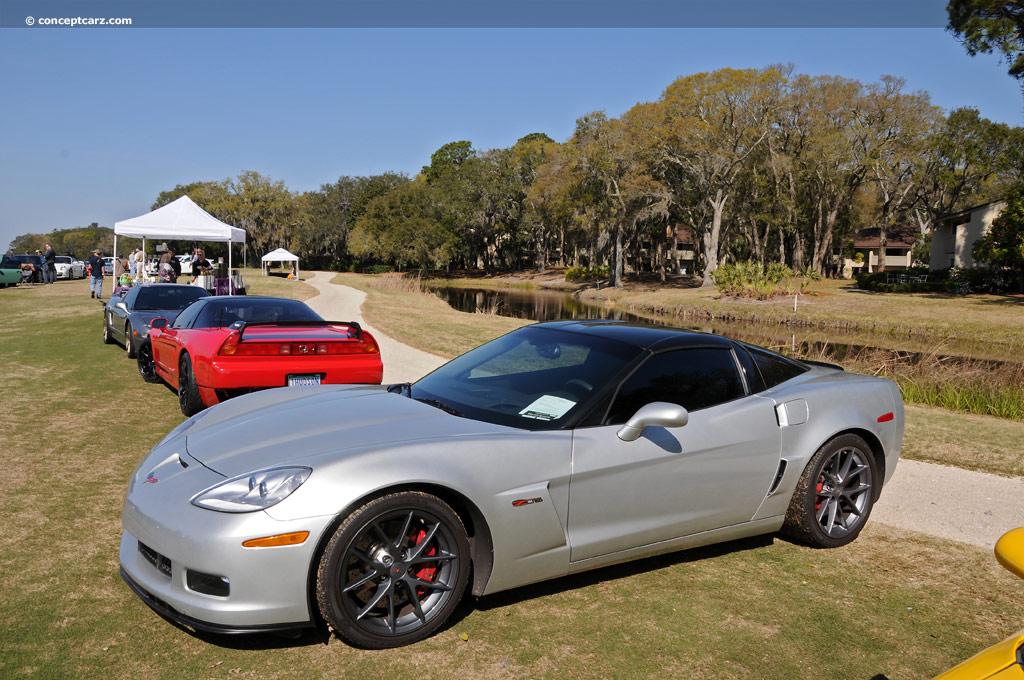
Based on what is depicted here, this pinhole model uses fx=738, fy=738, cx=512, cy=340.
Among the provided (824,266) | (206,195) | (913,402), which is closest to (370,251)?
(206,195)

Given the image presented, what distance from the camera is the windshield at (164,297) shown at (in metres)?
11.9

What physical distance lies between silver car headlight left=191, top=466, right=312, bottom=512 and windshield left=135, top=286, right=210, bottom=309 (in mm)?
→ 9808

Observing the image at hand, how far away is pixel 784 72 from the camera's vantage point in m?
49.2

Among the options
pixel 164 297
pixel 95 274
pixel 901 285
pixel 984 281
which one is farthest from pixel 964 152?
pixel 164 297

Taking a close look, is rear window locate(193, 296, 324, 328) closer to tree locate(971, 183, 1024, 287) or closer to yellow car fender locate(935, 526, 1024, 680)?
yellow car fender locate(935, 526, 1024, 680)

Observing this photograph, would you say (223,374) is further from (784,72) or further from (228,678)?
(784,72)

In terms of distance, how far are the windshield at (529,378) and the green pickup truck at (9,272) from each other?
36.1 metres

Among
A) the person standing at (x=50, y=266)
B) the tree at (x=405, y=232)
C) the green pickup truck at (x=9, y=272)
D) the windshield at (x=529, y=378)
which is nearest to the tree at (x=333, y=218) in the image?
the tree at (x=405, y=232)

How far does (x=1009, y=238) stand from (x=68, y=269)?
51.6 meters

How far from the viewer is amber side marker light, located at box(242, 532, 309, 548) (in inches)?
119

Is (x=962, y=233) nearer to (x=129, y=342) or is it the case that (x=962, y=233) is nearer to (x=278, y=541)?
(x=129, y=342)

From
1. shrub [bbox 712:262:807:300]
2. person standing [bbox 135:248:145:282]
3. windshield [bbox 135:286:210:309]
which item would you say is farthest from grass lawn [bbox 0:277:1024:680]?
shrub [bbox 712:262:807:300]

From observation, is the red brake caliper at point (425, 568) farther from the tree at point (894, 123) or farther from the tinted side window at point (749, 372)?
the tree at point (894, 123)

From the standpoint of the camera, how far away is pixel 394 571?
328cm
